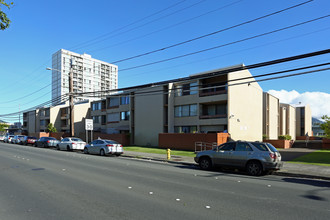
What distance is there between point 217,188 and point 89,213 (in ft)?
14.3

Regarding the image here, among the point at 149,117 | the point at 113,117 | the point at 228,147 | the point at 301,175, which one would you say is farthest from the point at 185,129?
the point at 301,175

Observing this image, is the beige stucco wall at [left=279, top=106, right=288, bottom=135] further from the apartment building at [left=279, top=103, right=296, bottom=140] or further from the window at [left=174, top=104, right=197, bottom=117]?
the window at [left=174, top=104, right=197, bottom=117]

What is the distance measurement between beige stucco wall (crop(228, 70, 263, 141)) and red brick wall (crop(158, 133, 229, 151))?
3.87 metres

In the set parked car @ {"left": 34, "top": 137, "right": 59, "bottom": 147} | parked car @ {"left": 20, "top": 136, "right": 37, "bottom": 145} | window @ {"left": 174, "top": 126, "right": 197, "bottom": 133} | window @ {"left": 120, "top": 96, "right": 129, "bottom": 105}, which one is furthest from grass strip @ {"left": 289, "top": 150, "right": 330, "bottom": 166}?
parked car @ {"left": 20, "top": 136, "right": 37, "bottom": 145}

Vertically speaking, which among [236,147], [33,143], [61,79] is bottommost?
[33,143]

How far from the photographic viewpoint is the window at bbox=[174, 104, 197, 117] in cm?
3111

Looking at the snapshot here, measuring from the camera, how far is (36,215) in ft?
17.3

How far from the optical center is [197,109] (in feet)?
100

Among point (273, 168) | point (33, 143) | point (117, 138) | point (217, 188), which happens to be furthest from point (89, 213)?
point (33, 143)

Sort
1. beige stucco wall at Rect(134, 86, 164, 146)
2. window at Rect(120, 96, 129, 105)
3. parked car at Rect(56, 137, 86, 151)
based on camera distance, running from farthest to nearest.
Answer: window at Rect(120, 96, 129, 105), beige stucco wall at Rect(134, 86, 164, 146), parked car at Rect(56, 137, 86, 151)

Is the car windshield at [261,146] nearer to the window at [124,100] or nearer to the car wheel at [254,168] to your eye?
the car wheel at [254,168]

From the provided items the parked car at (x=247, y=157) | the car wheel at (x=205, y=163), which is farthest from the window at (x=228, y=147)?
the car wheel at (x=205, y=163)

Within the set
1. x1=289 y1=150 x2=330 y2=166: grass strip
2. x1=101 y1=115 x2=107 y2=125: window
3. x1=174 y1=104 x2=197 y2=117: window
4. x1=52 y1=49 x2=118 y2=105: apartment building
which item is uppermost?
x1=52 y1=49 x2=118 y2=105: apartment building

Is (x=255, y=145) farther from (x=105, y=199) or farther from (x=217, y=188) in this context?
(x=105, y=199)
